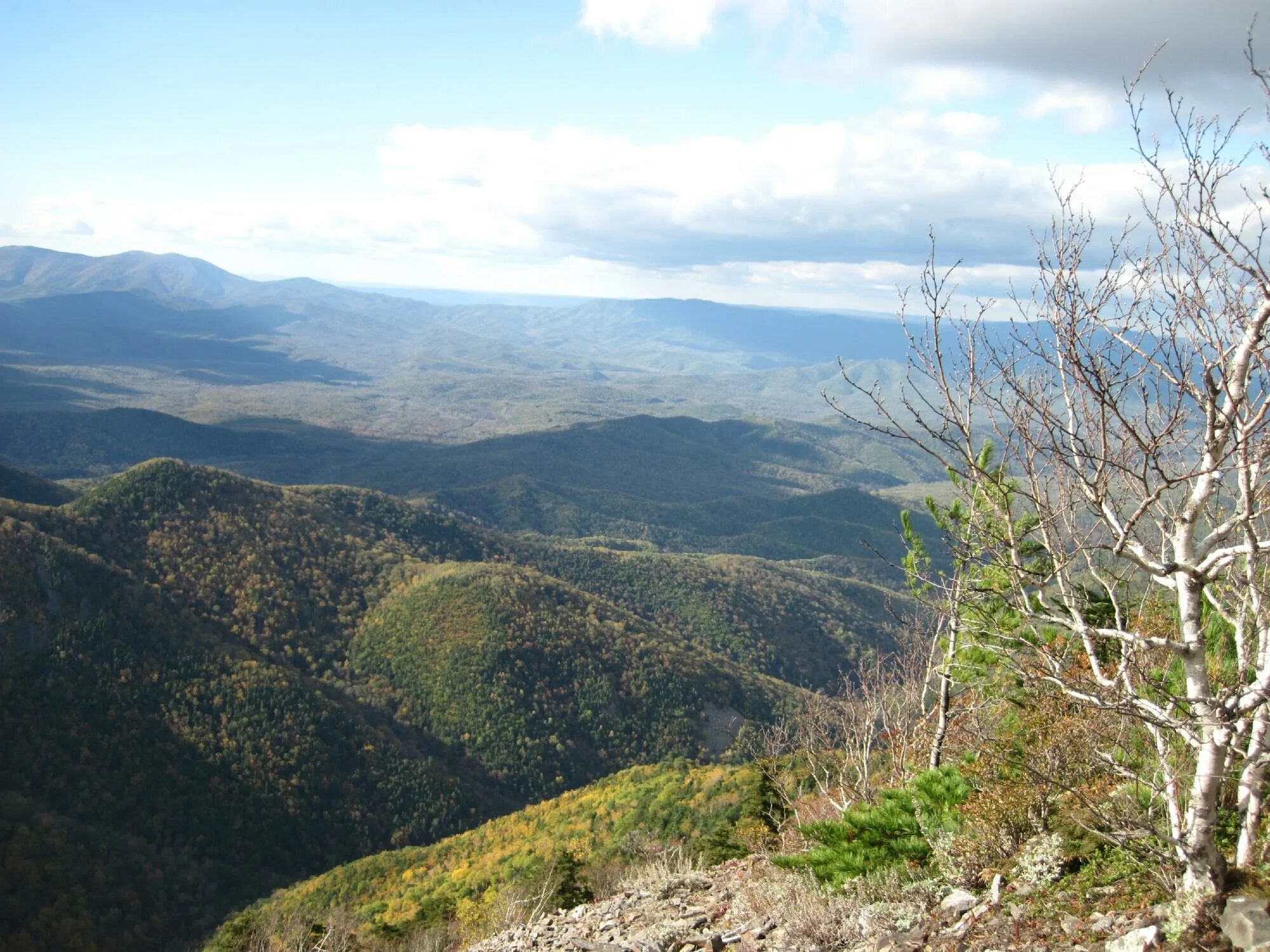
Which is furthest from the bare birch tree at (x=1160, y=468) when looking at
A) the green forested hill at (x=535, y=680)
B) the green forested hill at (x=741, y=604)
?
the green forested hill at (x=741, y=604)

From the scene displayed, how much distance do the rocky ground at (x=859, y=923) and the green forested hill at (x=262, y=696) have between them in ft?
140

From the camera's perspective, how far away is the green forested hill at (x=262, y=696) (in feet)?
159

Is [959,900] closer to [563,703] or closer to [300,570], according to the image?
[563,703]

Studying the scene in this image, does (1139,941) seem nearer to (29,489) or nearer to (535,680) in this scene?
(535,680)

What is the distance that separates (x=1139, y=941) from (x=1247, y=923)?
2.82 feet

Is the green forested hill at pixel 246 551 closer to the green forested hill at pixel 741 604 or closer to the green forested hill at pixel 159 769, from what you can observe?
the green forested hill at pixel 159 769

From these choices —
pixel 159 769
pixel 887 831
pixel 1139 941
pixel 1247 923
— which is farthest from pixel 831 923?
pixel 159 769

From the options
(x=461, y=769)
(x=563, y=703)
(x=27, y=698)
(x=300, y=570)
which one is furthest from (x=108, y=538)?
(x=563, y=703)

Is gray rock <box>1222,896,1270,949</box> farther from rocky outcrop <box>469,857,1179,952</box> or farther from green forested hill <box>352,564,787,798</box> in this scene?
green forested hill <box>352,564,787,798</box>

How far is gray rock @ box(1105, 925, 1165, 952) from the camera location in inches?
247

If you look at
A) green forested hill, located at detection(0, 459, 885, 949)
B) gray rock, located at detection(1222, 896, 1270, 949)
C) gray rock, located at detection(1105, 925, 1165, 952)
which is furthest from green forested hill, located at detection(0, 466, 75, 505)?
gray rock, located at detection(1222, 896, 1270, 949)

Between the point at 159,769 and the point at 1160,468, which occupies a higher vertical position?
the point at 1160,468

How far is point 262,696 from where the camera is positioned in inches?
2499

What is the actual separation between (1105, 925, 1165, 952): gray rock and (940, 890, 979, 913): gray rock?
73.9 inches
